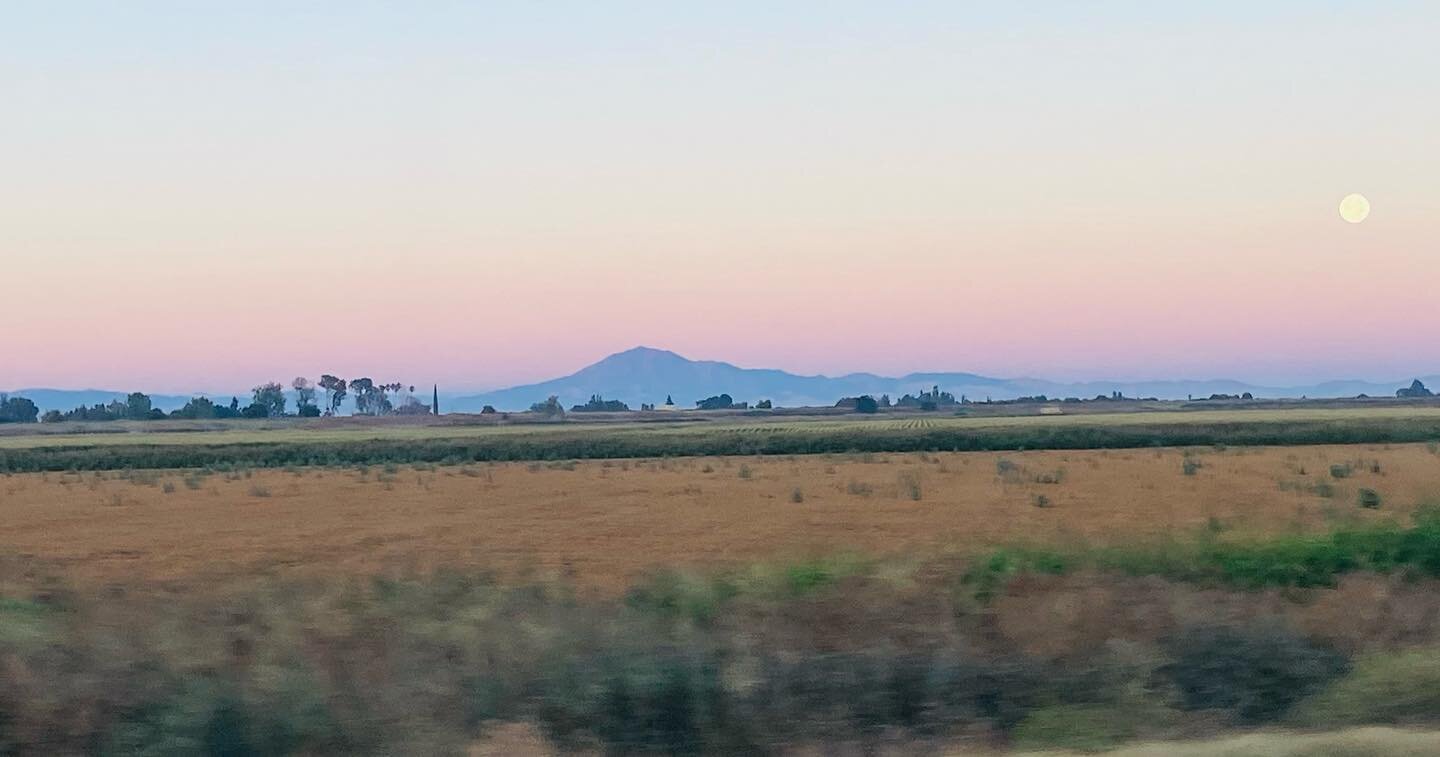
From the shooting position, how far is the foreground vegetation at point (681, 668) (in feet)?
32.3

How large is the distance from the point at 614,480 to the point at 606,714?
37.4m

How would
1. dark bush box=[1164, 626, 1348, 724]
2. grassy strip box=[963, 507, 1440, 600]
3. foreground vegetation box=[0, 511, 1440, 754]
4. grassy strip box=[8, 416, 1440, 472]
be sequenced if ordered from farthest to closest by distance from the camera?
grassy strip box=[8, 416, 1440, 472]
grassy strip box=[963, 507, 1440, 600]
dark bush box=[1164, 626, 1348, 724]
foreground vegetation box=[0, 511, 1440, 754]

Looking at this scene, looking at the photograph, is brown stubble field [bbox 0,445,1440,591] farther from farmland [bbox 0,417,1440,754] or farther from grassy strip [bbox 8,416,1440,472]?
grassy strip [bbox 8,416,1440,472]

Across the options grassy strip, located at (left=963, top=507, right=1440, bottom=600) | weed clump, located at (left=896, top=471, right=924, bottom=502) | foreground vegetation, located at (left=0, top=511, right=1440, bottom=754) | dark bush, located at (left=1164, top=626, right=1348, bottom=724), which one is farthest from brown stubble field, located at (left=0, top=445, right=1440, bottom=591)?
dark bush, located at (left=1164, top=626, right=1348, bottom=724)

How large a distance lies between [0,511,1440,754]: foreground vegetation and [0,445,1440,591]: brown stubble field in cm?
503

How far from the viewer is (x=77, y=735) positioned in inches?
380

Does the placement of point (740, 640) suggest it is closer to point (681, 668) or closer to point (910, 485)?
point (681, 668)

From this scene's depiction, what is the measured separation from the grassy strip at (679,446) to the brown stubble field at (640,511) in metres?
14.2

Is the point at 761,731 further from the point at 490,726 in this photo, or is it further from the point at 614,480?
the point at 614,480

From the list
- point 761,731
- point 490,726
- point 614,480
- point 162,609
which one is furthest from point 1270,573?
point 614,480

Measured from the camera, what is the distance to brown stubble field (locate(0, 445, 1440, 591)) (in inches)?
951

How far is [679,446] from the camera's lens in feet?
257

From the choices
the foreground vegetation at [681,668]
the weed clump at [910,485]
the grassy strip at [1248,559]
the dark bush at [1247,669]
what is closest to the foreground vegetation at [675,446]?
the weed clump at [910,485]

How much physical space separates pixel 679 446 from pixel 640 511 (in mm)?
44348
